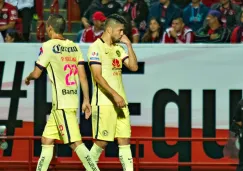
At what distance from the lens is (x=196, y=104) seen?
13914mm

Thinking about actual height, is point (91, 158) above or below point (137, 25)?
below

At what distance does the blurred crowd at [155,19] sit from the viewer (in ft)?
49.2

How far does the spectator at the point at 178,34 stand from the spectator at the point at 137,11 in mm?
970

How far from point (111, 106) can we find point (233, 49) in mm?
2669

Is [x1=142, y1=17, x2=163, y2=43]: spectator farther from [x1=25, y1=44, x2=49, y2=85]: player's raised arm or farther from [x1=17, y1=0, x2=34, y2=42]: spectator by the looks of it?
[x1=25, y1=44, x2=49, y2=85]: player's raised arm

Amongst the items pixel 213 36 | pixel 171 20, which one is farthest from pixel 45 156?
pixel 171 20

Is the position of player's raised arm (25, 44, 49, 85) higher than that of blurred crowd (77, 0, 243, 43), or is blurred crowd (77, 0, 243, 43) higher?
Result: blurred crowd (77, 0, 243, 43)

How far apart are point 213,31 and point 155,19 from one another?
972mm

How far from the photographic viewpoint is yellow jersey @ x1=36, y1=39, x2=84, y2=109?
11.6 m

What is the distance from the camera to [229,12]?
1593 cm

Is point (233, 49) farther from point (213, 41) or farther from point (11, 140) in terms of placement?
point (11, 140)

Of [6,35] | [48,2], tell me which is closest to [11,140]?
[6,35]

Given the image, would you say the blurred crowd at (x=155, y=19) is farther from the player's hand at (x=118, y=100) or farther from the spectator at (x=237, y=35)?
the player's hand at (x=118, y=100)

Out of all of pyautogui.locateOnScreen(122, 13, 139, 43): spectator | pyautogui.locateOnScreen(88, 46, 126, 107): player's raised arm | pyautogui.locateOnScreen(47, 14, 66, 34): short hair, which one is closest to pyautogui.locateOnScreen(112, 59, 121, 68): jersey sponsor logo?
pyautogui.locateOnScreen(88, 46, 126, 107): player's raised arm
